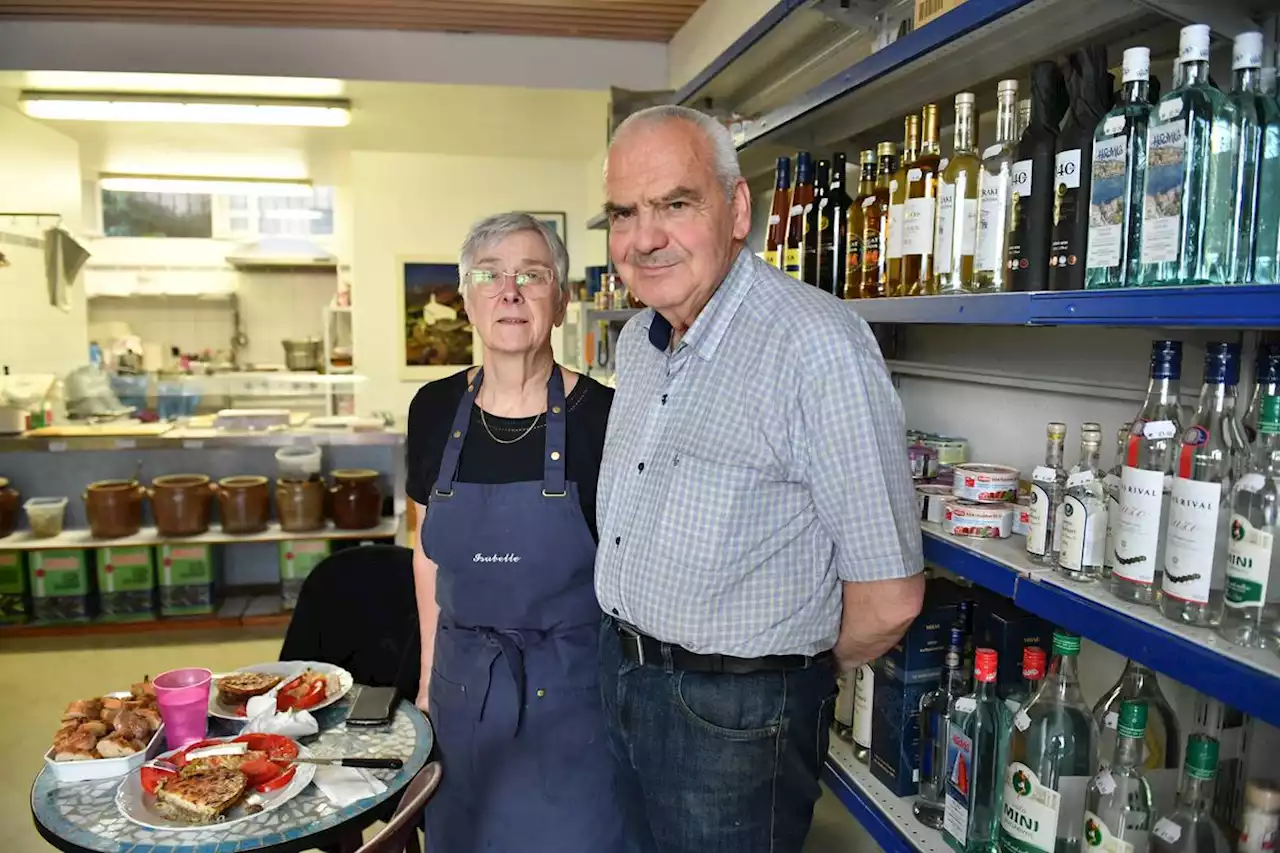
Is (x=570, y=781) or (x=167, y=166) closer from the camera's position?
(x=570, y=781)

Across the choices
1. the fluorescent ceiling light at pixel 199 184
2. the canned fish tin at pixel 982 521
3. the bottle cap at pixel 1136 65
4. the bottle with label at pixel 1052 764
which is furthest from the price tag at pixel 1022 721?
the fluorescent ceiling light at pixel 199 184

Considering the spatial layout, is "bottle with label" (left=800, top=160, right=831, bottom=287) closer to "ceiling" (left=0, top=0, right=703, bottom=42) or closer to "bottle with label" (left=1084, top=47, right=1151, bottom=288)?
"bottle with label" (left=1084, top=47, right=1151, bottom=288)

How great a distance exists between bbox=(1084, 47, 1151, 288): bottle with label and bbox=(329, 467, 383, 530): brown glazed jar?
426 centimetres

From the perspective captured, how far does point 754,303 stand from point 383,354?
6396 mm

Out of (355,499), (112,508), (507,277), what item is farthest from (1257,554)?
(112,508)

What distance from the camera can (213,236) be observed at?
883 cm

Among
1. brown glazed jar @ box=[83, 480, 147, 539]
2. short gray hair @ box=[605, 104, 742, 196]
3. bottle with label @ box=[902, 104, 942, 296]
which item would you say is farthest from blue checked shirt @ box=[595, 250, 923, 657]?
brown glazed jar @ box=[83, 480, 147, 539]

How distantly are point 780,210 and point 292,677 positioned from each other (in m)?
1.47

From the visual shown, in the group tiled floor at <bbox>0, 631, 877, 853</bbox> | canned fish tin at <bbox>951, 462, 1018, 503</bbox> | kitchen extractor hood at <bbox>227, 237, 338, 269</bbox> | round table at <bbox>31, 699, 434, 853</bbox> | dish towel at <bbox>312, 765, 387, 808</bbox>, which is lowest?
tiled floor at <bbox>0, 631, 877, 853</bbox>

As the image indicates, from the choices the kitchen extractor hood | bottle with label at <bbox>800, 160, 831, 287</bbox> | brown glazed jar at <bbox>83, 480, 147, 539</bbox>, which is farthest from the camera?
the kitchen extractor hood

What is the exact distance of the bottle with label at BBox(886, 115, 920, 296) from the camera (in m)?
1.61

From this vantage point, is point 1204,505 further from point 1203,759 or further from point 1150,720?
point 1150,720

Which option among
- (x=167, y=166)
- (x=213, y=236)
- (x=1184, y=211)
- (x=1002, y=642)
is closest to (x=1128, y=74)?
(x=1184, y=211)

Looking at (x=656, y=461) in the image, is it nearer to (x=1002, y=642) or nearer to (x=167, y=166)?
(x=1002, y=642)
